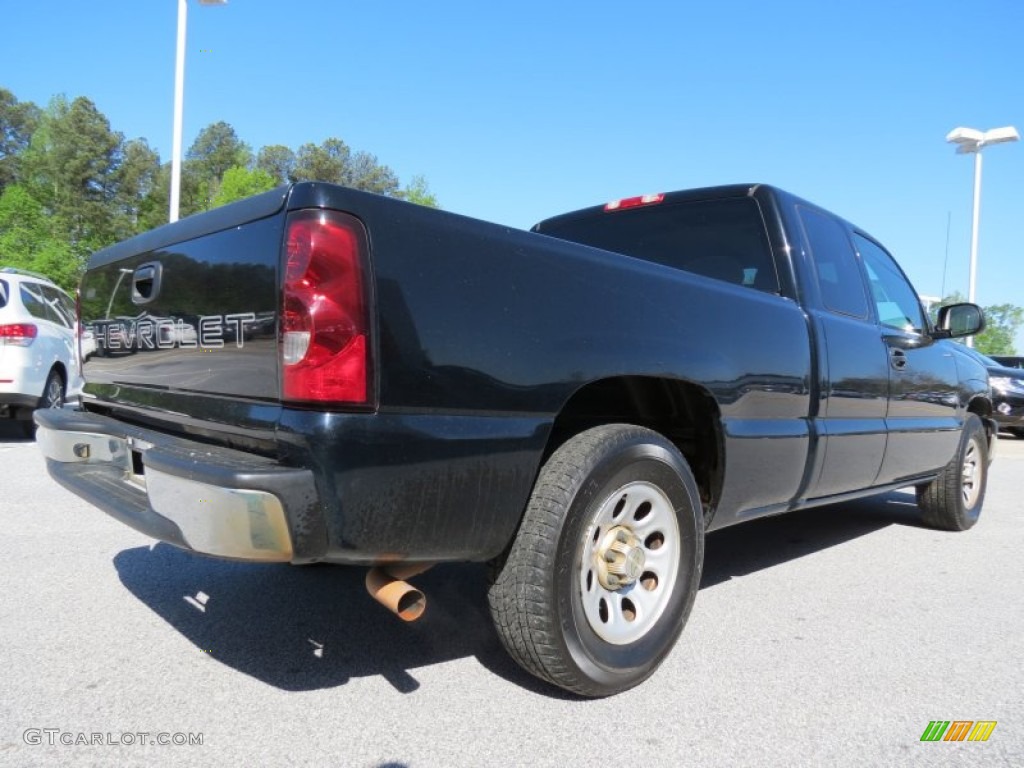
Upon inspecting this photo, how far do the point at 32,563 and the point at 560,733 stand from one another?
9.23 ft

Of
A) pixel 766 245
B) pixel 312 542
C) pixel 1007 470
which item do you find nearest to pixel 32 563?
pixel 312 542

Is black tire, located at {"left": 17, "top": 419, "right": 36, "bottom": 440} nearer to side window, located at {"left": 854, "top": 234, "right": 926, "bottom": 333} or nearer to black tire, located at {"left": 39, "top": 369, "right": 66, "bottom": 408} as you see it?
black tire, located at {"left": 39, "top": 369, "right": 66, "bottom": 408}

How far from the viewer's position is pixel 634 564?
2.39 metres

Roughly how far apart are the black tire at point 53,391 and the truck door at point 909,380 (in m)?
7.60

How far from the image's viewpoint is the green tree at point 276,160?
40.3 meters

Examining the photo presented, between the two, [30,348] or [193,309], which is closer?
[193,309]

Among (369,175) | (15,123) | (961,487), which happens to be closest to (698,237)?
(961,487)

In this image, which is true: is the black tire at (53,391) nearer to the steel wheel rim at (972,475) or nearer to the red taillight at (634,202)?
the red taillight at (634,202)

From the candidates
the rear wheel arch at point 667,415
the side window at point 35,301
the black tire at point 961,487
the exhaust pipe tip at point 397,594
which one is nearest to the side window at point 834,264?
the rear wheel arch at point 667,415

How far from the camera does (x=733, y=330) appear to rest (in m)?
2.77

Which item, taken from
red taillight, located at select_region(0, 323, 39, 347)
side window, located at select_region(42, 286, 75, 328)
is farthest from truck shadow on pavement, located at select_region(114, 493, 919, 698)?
side window, located at select_region(42, 286, 75, 328)

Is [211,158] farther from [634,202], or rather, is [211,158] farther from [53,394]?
[634,202]

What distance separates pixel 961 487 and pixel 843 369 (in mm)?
2252

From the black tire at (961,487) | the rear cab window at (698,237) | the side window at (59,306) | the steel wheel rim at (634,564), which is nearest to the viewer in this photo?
the steel wheel rim at (634,564)
